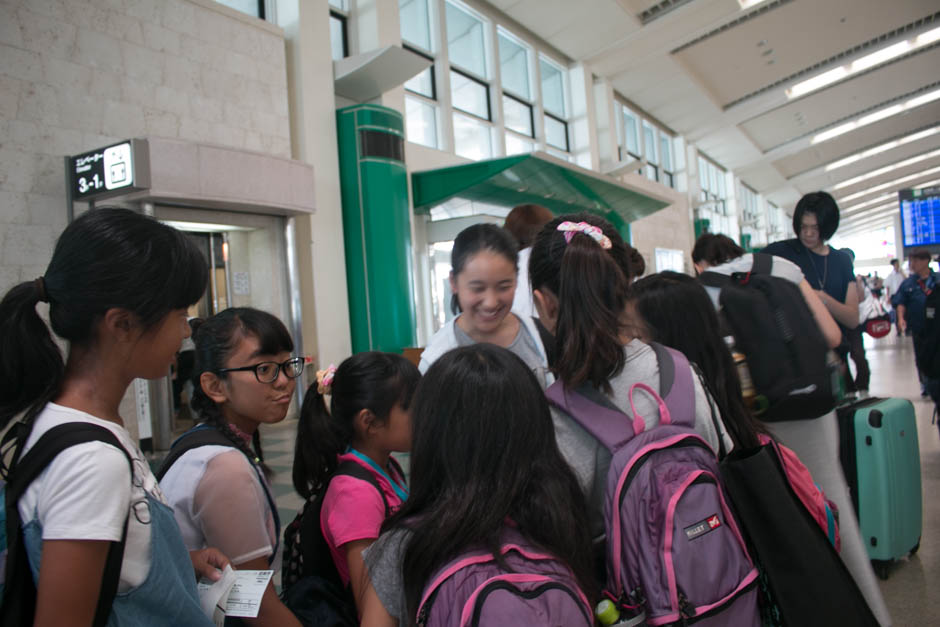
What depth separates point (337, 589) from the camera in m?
1.55

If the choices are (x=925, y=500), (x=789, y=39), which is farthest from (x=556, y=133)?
(x=925, y=500)

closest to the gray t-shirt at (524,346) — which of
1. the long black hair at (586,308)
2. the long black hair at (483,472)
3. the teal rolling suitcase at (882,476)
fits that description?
the long black hair at (586,308)

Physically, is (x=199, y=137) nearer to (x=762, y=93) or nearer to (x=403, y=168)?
(x=403, y=168)

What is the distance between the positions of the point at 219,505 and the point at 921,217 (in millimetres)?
10364

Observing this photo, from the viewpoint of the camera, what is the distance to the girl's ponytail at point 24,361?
3.46ft

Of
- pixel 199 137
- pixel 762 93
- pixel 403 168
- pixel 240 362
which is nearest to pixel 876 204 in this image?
pixel 762 93

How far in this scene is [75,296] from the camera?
1.09 metres

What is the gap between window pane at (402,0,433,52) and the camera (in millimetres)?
10375

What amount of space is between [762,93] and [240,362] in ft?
70.5

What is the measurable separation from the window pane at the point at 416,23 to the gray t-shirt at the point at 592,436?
398 inches

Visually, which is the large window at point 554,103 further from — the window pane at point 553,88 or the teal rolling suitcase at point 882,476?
the teal rolling suitcase at point 882,476

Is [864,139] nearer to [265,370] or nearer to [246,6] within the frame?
[246,6]

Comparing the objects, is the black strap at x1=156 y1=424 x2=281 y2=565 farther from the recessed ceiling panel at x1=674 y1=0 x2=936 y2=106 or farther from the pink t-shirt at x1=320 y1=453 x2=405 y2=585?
the recessed ceiling panel at x1=674 y1=0 x2=936 y2=106

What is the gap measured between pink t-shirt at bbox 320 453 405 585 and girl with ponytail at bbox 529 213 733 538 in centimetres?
51
